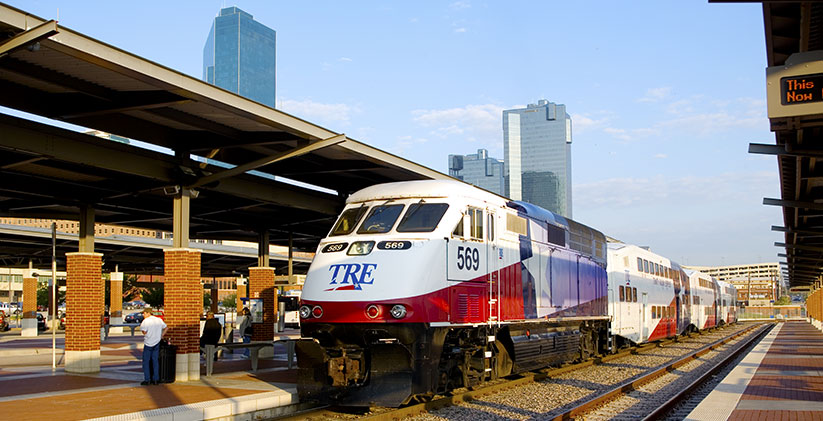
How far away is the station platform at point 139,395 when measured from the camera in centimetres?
1120

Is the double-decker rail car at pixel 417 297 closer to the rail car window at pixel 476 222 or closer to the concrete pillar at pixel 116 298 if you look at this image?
the rail car window at pixel 476 222

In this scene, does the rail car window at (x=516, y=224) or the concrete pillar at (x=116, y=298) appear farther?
the concrete pillar at (x=116, y=298)

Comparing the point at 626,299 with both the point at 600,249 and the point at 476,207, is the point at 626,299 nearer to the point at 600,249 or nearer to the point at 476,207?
the point at 600,249

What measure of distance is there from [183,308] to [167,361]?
1.16m

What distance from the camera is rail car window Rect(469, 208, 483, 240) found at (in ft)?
44.5

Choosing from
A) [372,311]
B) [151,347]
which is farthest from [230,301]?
[372,311]

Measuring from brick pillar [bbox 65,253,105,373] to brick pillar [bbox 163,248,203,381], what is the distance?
2.69 meters

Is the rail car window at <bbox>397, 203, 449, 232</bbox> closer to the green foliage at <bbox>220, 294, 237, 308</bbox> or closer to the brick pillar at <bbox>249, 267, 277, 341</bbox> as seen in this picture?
the brick pillar at <bbox>249, 267, 277, 341</bbox>

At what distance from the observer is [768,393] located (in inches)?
535

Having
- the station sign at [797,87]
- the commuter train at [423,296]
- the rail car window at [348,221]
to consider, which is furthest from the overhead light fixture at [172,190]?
the station sign at [797,87]

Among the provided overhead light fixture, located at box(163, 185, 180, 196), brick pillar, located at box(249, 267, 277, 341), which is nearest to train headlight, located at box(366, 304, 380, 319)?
overhead light fixture, located at box(163, 185, 180, 196)

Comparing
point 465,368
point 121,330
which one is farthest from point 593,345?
point 121,330

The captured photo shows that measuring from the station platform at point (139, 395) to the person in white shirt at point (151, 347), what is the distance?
11.6 inches

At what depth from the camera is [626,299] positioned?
80.6ft
